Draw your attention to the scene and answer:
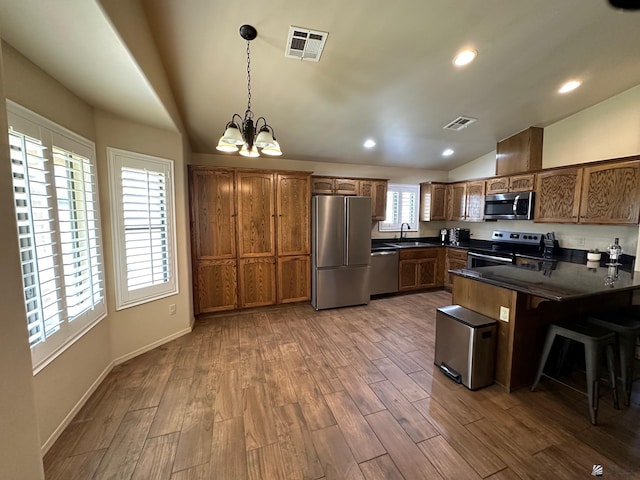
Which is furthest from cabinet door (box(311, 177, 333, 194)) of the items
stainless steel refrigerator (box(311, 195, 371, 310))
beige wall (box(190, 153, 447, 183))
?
stainless steel refrigerator (box(311, 195, 371, 310))

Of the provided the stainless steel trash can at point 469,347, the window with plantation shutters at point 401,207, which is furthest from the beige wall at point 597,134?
the stainless steel trash can at point 469,347

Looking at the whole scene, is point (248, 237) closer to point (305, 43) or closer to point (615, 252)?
Result: point (305, 43)

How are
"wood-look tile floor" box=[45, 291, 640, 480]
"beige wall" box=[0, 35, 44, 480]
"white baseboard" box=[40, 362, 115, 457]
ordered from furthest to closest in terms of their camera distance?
"white baseboard" box=[40, 362, 115, 457] → "wood-look tile floor" box=[45, 291, 640, 480] → "beige wall" box=[0, 35, 44, 480]

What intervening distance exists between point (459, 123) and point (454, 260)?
2462mm

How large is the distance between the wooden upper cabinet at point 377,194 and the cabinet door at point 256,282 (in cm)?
208

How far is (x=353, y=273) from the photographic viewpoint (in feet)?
13.9

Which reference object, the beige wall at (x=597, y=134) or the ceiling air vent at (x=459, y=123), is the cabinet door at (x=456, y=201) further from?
the ceiling air vent at (x=459, y=123)

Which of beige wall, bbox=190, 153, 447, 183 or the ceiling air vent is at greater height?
the ceiling air vent

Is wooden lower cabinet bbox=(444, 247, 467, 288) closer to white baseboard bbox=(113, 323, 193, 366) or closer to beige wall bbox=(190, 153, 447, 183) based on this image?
beige wall bbox=(190, 153, 447, 183)

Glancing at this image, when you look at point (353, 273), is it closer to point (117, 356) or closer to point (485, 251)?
point (485, 251)

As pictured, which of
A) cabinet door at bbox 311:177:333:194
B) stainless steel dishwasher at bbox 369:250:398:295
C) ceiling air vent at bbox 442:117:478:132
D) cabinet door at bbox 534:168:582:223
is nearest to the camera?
cabinet door at bbox 534:168:582:223

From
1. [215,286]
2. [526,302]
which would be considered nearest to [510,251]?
[526,302]

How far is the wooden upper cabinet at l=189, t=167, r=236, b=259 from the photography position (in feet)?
11.7

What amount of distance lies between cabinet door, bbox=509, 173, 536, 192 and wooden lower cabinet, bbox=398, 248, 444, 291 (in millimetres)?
1567
